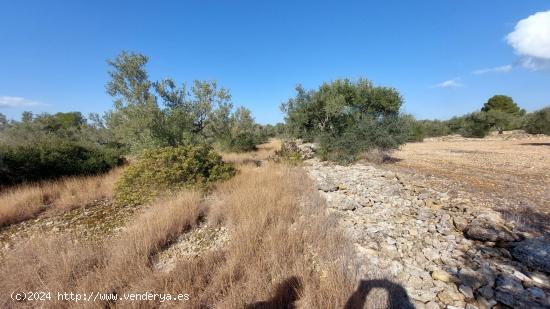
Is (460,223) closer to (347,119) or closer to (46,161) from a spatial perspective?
(347,119)

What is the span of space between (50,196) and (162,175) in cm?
395

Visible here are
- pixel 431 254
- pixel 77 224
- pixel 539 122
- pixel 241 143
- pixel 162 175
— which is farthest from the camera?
pixel 539 122

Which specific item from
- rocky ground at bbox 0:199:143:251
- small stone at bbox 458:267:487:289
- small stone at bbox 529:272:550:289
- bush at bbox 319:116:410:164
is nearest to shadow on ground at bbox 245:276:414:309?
small stone at bbox 458:267:487:289

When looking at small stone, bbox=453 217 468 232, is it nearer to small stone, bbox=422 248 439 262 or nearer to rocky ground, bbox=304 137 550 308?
rocky ground, bbox=304 137 550 308

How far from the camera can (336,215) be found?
195 inches

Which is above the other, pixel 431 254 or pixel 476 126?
pixel 476 126

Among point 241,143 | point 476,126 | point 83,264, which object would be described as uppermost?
point 476,126

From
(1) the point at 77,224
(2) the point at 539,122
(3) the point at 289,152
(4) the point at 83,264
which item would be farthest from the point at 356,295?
(2) the point at 539,122

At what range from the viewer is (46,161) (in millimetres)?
8594

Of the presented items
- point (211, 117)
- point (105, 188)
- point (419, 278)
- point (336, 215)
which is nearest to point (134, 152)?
point (105, 188)

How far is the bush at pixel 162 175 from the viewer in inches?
252

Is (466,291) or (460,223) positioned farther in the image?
(460,223)

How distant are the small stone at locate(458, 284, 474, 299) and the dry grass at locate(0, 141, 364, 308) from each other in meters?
1.27

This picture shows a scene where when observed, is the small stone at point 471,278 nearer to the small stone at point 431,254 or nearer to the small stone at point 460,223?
the small stone at point 431,254
